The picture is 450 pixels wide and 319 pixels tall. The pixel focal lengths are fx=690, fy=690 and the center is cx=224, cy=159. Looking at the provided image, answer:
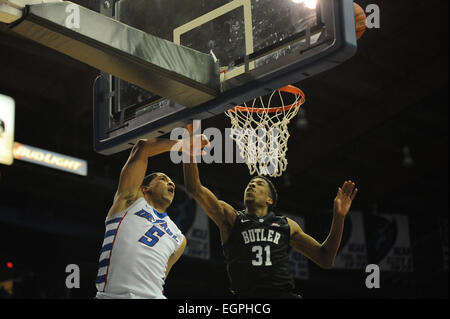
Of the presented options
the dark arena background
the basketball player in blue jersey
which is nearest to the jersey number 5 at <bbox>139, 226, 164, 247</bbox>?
the basketball player in blue jersey

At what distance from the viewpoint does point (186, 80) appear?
12.3 feet

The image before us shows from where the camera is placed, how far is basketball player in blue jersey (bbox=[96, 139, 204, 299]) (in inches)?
159

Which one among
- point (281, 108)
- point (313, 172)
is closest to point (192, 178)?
point (281, 108)

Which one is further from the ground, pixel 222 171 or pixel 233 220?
pixel 222 171

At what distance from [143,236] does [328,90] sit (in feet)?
20.4

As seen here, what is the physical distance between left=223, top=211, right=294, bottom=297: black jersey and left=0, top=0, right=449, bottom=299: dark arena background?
331 centimetres

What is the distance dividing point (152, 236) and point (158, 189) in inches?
16.5

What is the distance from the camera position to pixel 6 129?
842cm

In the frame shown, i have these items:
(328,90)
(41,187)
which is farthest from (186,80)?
(41,187)

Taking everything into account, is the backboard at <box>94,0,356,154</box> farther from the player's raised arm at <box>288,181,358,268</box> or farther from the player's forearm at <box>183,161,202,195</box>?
the player's raised arm at <box>288,181,358,268</box>

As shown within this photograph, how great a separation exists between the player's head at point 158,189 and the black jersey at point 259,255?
0.51m

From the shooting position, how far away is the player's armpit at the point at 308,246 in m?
4.58
